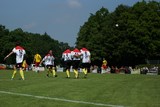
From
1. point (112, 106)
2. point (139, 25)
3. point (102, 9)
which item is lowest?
point (112, 106)

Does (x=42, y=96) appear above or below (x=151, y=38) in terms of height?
below

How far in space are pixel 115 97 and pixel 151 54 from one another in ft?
260

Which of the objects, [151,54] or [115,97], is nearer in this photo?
[115,97]

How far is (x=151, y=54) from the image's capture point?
9369 centimetres

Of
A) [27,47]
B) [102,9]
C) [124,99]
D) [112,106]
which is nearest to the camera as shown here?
[112,106]

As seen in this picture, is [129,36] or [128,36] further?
[128,36]

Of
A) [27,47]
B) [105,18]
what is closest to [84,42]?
[105,18]

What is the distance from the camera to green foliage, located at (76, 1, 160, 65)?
304 ft

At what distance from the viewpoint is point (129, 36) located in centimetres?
9462

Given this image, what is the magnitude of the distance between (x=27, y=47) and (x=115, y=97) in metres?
130

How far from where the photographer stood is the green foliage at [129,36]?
304ft

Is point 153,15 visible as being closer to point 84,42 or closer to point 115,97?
point 84,42

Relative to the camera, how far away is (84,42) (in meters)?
108

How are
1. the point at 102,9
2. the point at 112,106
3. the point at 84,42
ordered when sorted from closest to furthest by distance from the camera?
the point at 112,106 → the point at 84,42 → the point at 102,9
